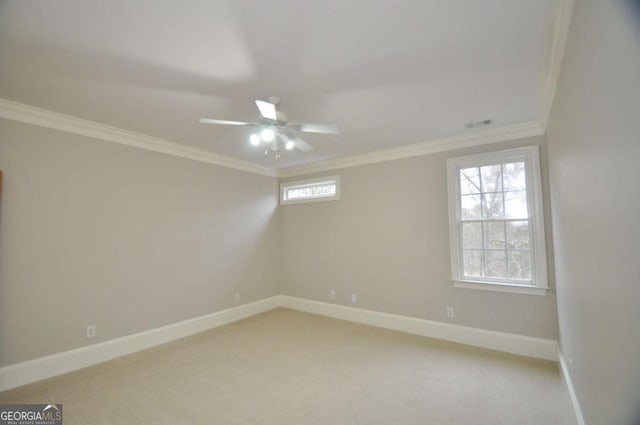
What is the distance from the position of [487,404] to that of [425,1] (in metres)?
3.06

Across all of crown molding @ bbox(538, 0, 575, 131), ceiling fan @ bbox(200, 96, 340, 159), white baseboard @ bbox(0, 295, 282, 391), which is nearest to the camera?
crown molding @ bbox(538, 0, 575, 131)

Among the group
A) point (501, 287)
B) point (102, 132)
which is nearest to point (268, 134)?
point (102, 132)

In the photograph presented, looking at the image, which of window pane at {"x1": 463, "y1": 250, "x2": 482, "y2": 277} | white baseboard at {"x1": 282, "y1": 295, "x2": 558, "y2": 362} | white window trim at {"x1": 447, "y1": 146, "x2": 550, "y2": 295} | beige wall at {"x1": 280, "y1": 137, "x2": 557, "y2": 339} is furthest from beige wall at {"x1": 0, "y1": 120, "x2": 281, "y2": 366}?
window pane at {"x1": 463, "y1": 250, "x2": 482, "y2": 277}

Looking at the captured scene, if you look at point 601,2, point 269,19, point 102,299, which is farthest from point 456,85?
point 102,299

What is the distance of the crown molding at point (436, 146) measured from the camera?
3363 mm

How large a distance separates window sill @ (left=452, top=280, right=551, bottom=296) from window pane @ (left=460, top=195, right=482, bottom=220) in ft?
2.77

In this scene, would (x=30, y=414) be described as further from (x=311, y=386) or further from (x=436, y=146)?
(x=436, y=146)

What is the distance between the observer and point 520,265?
11.0ft

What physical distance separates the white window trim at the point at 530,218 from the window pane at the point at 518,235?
0.22 ft

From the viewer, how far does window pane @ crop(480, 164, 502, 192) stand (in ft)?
11.6

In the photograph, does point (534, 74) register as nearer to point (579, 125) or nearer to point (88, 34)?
point (579, 125)

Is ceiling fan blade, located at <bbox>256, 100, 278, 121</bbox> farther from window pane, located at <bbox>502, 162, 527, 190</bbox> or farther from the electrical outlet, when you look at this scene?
the electrical outlet

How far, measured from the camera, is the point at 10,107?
271 cm

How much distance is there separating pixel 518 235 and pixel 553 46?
2.21 meters
